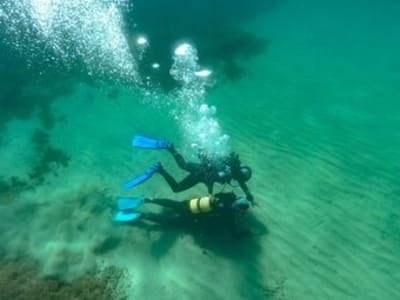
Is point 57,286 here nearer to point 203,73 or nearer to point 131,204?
point 131,204

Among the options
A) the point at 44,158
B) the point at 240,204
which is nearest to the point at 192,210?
the point at 240,204

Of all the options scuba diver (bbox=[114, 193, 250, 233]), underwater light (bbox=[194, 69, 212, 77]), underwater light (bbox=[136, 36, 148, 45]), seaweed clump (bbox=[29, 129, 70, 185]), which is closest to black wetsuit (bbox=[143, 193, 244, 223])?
scuba diver (bbox=[114, 193, 250, 233])

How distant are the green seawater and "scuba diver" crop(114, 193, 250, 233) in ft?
0.85

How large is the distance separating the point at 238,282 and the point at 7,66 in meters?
13.9

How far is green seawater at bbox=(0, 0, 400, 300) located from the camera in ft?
26.6

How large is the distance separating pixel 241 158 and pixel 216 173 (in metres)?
3.48

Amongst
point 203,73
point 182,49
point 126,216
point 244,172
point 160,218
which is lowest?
point 126,216

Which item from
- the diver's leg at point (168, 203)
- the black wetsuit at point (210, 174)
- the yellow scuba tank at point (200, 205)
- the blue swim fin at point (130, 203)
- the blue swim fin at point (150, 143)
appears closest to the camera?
the yellow scuba tank at point (200, 205)

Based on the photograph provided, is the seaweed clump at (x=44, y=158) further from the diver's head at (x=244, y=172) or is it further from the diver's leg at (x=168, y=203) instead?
the diver's head at (x=244, y=172)

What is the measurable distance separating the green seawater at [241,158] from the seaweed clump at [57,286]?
0.77 ft

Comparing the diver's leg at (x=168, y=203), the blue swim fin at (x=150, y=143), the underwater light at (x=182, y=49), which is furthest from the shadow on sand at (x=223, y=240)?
the underwater light at (x=182, y=49)

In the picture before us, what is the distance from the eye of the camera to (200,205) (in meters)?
8.02

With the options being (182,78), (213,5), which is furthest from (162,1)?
(182,78)

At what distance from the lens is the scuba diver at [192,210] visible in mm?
7779
